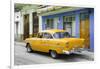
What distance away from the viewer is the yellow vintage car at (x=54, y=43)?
110 inches

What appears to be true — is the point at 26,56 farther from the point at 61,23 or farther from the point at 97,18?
the point at 97,18

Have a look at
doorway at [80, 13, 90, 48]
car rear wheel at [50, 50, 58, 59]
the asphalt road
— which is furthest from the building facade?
car rear wheel at [50, 50, 58, 59]

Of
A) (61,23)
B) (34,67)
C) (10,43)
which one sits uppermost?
(61,23)

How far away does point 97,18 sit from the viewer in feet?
9.83

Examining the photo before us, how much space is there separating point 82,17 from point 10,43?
1.06 metres

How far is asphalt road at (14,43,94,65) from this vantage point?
2605mm

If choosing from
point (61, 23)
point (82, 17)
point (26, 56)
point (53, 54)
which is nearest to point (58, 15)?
point (61, 23)

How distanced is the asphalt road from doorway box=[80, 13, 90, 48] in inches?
6.6

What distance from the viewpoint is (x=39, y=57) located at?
2.75 m

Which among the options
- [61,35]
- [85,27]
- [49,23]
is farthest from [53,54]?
[85,27]

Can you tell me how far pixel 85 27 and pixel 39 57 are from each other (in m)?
0.77

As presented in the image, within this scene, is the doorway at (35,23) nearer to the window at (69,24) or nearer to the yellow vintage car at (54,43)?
the yellow vintage car at (54,43)

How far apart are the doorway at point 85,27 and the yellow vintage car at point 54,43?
18 cm

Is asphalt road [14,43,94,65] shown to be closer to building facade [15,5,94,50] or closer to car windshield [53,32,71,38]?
building facade [15,5,94,50]
